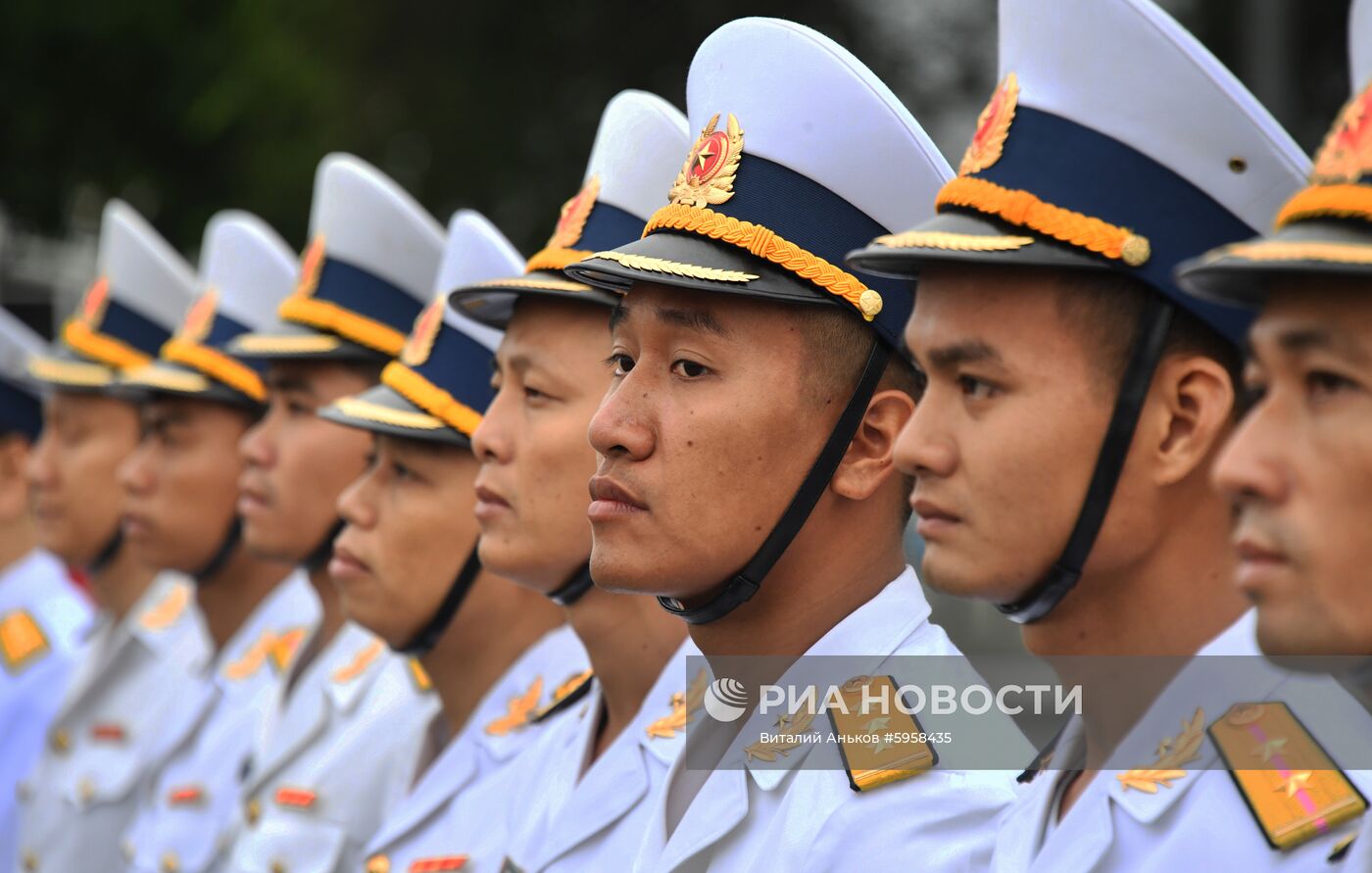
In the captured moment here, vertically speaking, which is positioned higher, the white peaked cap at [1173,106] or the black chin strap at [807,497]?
the white peaked cap at [1173,106]

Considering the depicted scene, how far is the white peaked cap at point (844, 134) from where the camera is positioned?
3.62 meters

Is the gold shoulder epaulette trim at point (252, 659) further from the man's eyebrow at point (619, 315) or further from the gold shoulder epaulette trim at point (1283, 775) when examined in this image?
the gold shoulder epaulette trim at point (1283, 775)

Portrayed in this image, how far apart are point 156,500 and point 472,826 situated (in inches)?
110

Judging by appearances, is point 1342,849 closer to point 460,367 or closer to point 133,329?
point 460,367

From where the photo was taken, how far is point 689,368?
352 centimetres

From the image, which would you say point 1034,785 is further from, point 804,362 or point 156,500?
point 156,500

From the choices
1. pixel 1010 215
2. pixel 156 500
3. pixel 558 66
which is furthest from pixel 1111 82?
pixel 558 66

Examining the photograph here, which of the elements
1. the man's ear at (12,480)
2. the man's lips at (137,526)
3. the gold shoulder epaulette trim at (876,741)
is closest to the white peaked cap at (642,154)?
the gold shoulder epaulette trim at (876,741)

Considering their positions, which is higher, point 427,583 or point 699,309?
point 699,309

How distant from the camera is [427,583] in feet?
16.7

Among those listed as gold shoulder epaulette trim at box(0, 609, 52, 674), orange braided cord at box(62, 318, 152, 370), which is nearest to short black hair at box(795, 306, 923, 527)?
orange braided cord at box(62, 318, 152, 370)

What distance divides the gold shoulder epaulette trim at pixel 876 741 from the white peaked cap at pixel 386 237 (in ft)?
10.3

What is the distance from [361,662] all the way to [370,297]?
1.19 meters

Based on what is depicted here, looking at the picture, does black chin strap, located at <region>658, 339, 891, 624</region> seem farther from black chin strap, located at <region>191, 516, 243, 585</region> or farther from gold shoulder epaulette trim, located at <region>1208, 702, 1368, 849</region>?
black chin strap, located at <region>191, 516, 243, 585</region>
